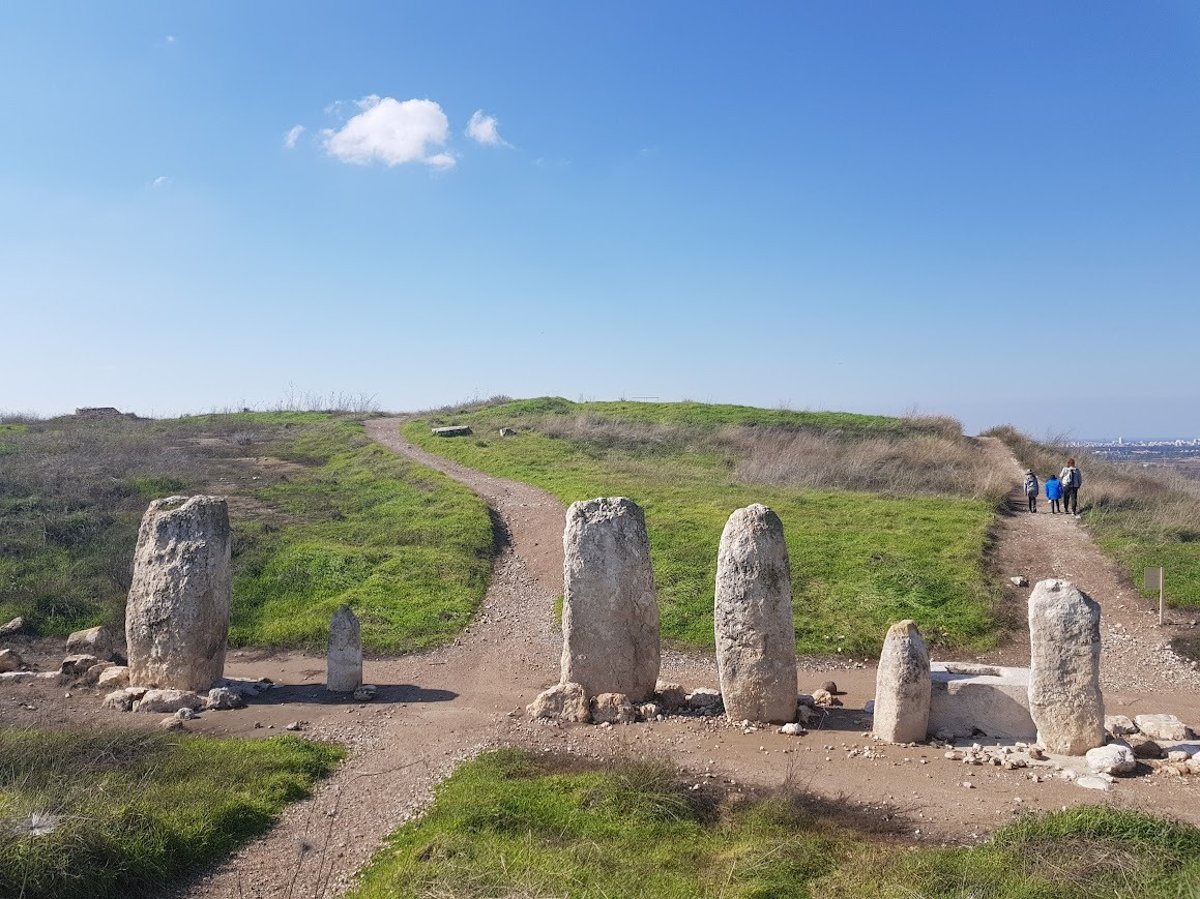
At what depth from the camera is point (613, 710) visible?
1264 cm

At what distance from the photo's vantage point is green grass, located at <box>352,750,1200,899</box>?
7.14m

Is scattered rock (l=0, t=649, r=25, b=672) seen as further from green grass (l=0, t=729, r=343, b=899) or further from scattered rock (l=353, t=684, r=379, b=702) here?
scattered rock (l=353, t=684, r=379, b=702)

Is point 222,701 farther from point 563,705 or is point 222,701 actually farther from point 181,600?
point 563,705

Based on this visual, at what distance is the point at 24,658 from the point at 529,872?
47.0 ft

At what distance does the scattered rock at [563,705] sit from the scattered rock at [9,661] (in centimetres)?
1053

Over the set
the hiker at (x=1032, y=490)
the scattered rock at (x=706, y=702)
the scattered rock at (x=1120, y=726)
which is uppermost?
the hiker at (x=1032, y=490)

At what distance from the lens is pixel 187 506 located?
14805 mm

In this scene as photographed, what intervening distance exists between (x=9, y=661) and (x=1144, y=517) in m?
29.2

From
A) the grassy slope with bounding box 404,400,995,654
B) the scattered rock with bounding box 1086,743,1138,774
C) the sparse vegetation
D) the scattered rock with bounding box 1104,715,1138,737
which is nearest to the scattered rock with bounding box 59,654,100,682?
the grassy slope with bounding box 404,400,995,654

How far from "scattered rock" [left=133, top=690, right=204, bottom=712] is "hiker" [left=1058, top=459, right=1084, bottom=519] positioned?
84.4 ft

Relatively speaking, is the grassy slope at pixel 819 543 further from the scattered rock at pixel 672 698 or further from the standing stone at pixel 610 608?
the standing stone at pixel 610 608

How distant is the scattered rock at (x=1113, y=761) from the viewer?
10.0 m

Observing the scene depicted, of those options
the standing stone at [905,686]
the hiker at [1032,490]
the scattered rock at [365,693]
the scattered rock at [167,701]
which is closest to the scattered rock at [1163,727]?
the standing stone at [905,686]

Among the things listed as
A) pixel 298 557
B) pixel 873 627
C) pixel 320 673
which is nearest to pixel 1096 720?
pixel 873 627
